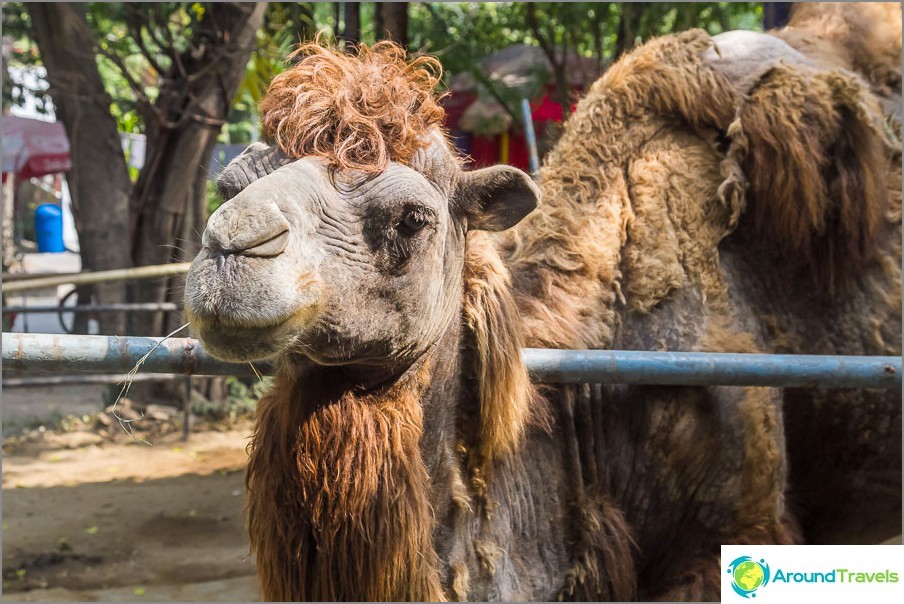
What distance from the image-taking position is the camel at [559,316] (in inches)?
Result: 102

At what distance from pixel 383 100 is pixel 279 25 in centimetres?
844

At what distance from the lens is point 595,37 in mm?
11727

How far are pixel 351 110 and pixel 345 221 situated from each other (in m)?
0.34

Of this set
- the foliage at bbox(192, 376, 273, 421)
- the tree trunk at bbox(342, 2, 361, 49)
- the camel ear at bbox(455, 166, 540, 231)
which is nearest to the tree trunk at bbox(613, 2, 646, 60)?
the tree trunk at bbox(342, 2, 361, 49)

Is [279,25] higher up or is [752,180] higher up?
[279,25]

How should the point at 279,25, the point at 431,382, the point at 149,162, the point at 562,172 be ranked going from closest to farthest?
the point at 431,382, the point at 562,172, the point at 149,162, the point at 279,25

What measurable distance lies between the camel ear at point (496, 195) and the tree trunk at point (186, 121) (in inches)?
246

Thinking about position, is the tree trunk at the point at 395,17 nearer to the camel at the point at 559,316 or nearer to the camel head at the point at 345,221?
the camel at the point at 559,316

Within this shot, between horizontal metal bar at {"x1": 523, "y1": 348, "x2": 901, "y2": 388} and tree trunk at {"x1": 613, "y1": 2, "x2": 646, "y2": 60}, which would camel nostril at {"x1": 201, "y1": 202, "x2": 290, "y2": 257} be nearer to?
horizontal metal bar at {"x1": 523, "y1": 348, "x2": 901, "y2": 388}

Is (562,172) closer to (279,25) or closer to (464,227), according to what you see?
Result: (464,227)

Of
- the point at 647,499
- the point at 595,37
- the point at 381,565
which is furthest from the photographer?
the point at 595,37

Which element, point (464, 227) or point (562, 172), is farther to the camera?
point (562, 172)

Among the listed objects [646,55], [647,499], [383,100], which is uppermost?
[646,55]

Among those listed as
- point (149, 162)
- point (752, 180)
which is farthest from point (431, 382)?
point (149, 162)
